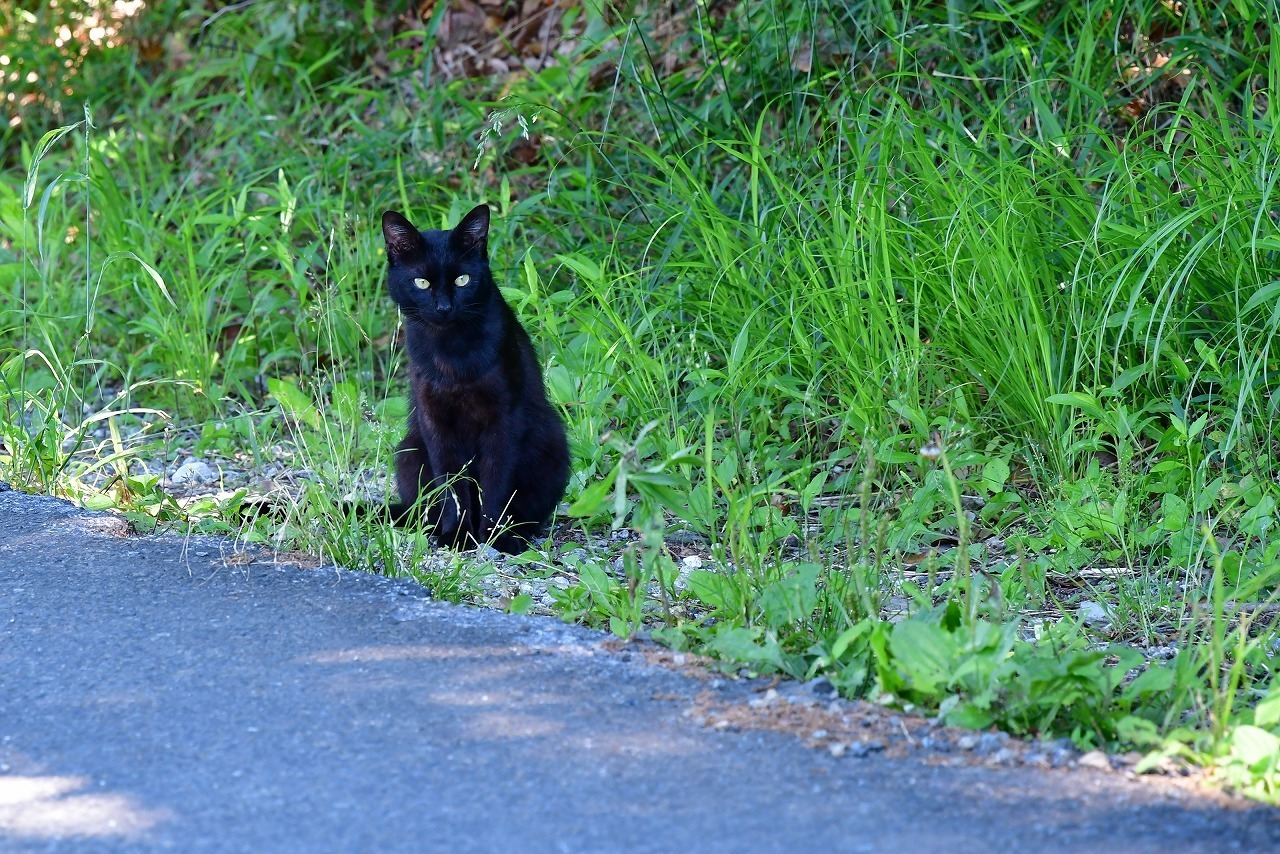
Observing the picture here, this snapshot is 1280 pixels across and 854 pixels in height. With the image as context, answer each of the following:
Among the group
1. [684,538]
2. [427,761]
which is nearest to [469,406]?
[684,538]

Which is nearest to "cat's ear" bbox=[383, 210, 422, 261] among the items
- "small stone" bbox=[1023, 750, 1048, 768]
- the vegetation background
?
the vegetation background

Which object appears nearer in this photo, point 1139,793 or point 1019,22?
point 1139,793

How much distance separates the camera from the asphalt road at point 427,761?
208 centimetres

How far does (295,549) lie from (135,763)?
121cm

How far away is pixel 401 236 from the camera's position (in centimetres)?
418

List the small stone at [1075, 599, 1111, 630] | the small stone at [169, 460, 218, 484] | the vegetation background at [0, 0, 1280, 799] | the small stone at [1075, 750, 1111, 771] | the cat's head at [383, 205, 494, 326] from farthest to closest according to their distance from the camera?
the small stone at [169, 460, 218, 484]
the cat's head at [383, 205, 494, 326]
the small stone at [1075, 599, 1111, 630]
the vegetation background at [0, 0, 1280, 799]
the small stone at [1075, 750, 1111, 771]

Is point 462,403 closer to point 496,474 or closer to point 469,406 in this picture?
point 469,406

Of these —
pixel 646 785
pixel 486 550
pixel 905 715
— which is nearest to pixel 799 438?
pixel 486 550

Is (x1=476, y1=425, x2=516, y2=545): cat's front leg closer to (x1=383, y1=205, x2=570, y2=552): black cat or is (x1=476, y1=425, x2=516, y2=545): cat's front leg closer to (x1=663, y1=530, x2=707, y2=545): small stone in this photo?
(x1=383, y1=205, x2=570, y2=552): black cat

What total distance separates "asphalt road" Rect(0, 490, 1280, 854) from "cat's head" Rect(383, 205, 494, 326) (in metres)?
1.22

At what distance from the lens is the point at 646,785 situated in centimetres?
223

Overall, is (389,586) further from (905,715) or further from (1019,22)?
(1019,22)

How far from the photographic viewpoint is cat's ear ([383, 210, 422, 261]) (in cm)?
415

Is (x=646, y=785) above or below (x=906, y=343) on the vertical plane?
below
